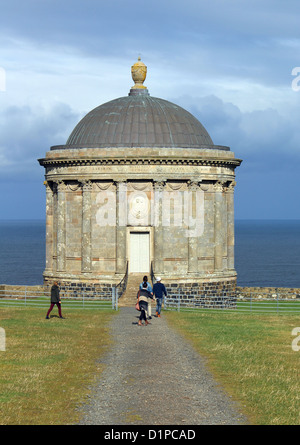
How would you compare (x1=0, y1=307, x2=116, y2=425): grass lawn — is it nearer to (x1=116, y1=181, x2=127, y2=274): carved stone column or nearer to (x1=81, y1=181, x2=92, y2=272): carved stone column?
(x1=116, y1=181, x2=127, y2=274): carved stone column

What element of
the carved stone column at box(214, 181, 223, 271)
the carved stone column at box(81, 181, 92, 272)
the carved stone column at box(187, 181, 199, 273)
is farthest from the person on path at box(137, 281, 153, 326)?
the carved stone column at box(214, 181, 223, 271)

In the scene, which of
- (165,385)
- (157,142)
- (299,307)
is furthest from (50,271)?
(165,385)

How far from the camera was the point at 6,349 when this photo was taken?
80.6 feet

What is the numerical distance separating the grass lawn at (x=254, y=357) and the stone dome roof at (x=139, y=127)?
1445 cm

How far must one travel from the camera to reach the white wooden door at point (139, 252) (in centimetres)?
4741

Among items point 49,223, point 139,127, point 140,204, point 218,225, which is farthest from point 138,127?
point 49,223

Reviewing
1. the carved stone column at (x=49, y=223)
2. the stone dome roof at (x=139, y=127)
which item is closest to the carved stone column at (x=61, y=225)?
the carved stone column at (x=49, y=223)

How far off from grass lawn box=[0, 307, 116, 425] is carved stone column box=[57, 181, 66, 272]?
1404 cm

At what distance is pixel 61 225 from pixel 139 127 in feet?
25.2

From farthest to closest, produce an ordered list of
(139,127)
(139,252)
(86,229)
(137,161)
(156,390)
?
(139,127) < (139,252) < (86,229) < (137,161) < (156,390)

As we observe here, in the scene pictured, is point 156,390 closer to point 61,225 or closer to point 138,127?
point 61,225

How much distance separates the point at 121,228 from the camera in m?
46.8

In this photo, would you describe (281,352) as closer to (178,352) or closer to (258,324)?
(178,352)

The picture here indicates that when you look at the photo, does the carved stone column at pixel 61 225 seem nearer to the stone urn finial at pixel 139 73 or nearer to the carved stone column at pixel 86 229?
the carved stone column at pixel 86 229
